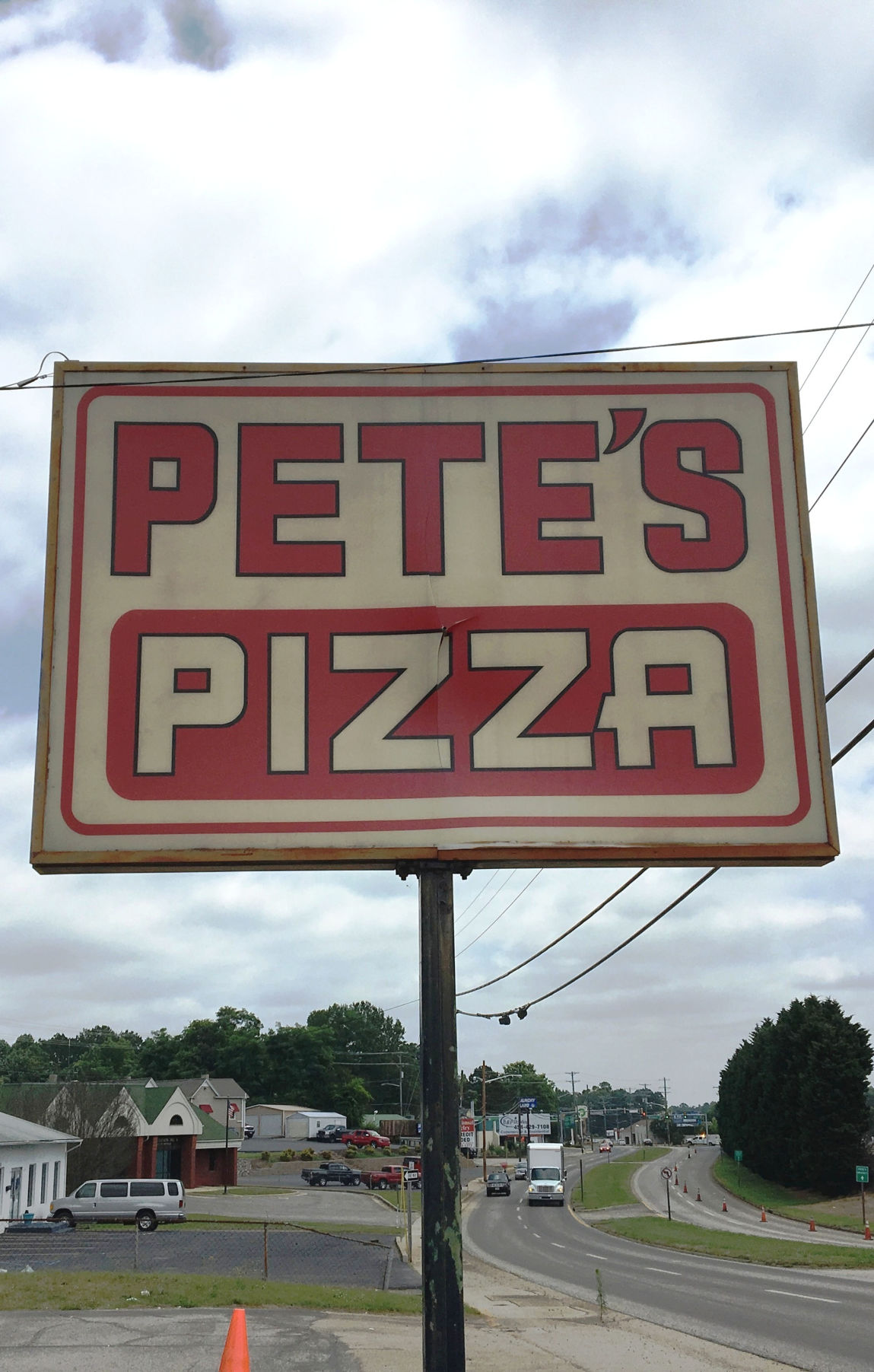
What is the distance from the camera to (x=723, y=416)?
7.30 m

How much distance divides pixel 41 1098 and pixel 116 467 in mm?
48094

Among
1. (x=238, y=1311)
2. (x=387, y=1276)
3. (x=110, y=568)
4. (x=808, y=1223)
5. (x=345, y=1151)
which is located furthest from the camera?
(x=345, y=1151)

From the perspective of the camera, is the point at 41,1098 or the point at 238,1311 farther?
the point at 41,1098

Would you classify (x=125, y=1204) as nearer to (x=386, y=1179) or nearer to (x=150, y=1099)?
(x=150, y=1099)

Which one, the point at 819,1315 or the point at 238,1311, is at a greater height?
the point at 238,1311

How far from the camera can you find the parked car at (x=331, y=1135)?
93.7 meters

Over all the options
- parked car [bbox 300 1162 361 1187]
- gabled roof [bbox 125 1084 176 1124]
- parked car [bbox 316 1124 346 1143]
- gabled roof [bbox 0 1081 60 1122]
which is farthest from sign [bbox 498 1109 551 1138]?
gabled roof [bbox 0 1081 60 1122]

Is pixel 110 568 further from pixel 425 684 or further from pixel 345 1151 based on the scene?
pixel 345 1151

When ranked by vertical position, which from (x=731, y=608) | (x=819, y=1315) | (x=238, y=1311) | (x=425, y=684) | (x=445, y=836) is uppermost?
(x=731, y=608)

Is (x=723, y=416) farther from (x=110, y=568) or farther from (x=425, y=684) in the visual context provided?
(x=110, y=568)

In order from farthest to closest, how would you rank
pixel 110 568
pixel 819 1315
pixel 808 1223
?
pixel 808 1223, pixel 819 1315, pixel 110 568

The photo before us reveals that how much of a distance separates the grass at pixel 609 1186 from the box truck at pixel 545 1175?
1768 mm

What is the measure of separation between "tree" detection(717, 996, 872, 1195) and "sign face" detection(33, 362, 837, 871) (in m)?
58.2

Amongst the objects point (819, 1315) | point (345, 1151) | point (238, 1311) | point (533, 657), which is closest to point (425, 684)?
point (533, 657)
